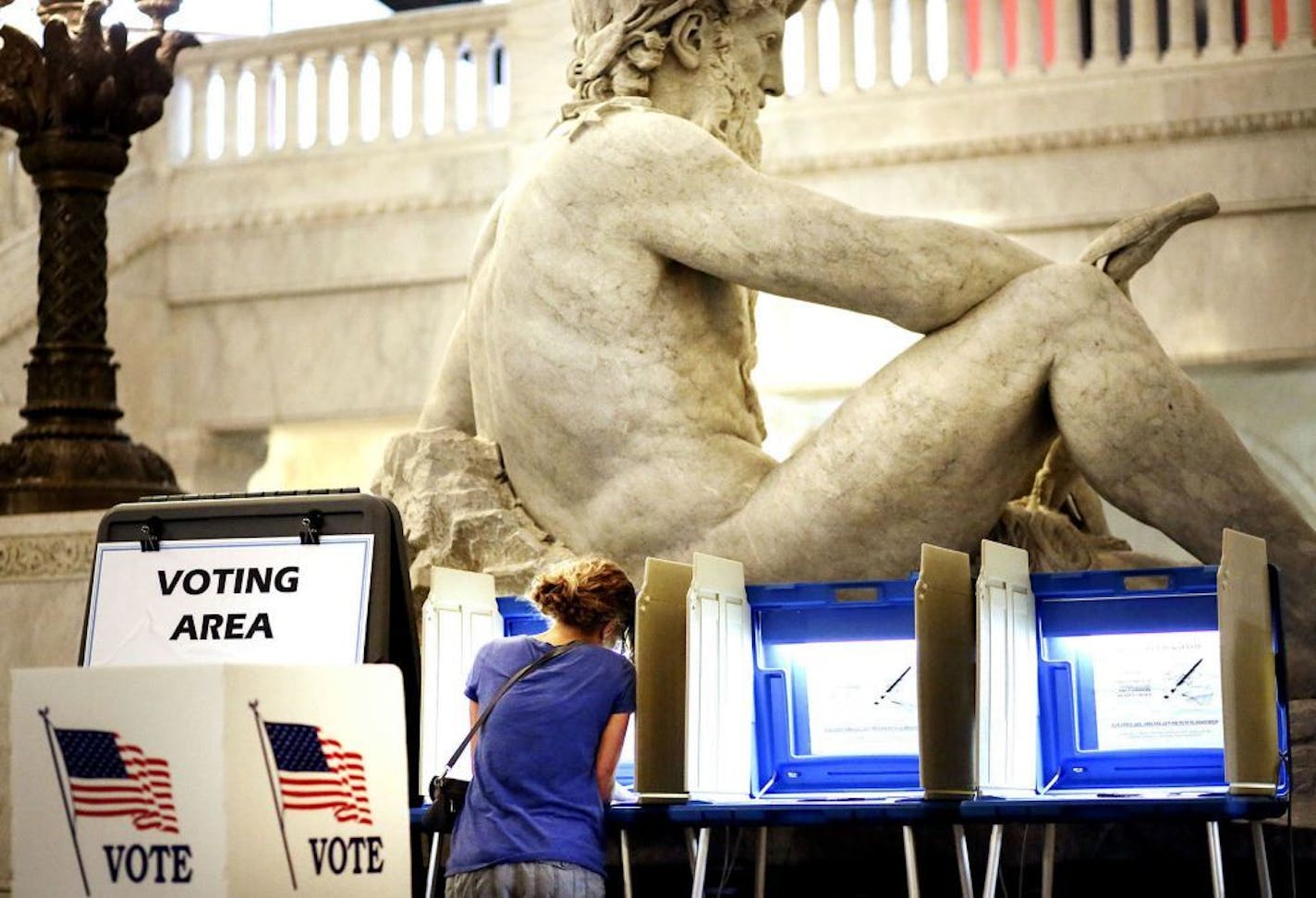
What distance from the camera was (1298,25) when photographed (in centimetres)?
1073

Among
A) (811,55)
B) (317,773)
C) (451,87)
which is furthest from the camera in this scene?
(451,87)

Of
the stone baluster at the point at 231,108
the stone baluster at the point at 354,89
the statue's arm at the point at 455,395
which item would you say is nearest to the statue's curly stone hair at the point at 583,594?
the statue's arm at the point at 455,395

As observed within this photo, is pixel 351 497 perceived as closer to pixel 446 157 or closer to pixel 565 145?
pixel 565 145

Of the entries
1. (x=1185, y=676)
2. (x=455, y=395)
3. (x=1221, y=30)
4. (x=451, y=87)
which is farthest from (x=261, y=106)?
(x=1185, y=676)

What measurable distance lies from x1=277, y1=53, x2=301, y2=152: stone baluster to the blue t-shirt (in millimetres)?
8454

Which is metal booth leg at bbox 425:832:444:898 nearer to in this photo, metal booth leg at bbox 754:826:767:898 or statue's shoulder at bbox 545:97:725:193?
metal booth leg at bbox 754:826:767:898

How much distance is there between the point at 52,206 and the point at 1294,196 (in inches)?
213

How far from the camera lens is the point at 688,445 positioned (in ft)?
17.9

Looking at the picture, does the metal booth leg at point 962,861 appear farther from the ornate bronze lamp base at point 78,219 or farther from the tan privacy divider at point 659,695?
the ornate bronze lamp base at point 78,219

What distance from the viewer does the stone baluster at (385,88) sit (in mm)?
12453

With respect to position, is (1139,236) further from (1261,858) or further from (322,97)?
(322,97)

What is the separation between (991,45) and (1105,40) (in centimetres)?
53

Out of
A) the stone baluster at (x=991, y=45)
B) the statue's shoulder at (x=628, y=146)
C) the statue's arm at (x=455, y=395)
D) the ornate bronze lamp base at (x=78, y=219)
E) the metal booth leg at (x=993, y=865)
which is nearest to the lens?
the metal booth leg at (x=993, y=865)

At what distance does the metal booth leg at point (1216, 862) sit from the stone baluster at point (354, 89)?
8743mm
